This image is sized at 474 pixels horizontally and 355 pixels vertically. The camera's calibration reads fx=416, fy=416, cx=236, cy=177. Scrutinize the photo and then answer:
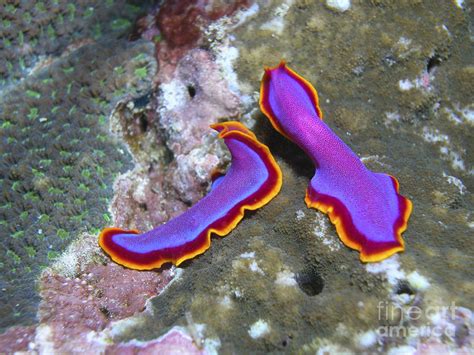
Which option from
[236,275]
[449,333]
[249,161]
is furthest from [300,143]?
[449,333]

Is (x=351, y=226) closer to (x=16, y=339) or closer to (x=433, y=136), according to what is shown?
(x=433, y=136)

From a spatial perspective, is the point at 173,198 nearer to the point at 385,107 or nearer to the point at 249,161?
the point at 249,161

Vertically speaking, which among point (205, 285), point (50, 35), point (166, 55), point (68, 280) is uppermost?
point (166, 55)

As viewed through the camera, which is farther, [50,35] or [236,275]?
[50,35]

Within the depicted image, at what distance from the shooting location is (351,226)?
9.66 feet

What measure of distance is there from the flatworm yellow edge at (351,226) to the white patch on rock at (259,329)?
0.79 meters

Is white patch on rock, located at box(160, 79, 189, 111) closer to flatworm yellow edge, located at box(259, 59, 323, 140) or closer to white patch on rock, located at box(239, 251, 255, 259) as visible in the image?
flatworm yellow edge, located at box(259, 59, 323, 140)

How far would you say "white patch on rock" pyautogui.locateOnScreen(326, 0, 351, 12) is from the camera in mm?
4031

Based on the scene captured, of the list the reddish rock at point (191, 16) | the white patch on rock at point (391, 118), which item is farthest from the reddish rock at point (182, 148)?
the white patch on rock at point (391, 118)

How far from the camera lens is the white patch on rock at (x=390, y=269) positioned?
108 inches

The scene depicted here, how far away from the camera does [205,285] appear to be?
302 cm

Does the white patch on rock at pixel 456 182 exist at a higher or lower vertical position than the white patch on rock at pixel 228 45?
lower

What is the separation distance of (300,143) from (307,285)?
111 centimetres

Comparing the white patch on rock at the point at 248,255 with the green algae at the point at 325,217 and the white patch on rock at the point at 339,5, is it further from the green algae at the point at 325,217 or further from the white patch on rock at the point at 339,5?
the white patch on rock at the point at 339,5
